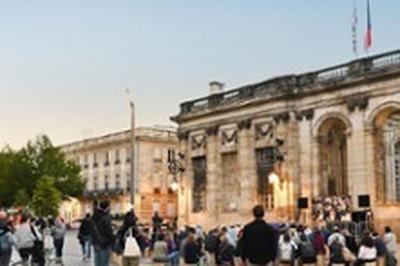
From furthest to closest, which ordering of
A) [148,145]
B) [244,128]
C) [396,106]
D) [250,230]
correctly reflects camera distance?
[148,145], [244,128], [396,106], [250,230]

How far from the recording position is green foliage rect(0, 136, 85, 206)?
72.0m

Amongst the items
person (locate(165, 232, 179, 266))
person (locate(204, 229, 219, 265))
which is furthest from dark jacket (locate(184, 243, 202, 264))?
person (locate(204, 229, 219, 265))

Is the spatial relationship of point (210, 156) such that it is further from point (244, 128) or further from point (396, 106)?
point (396, 106)

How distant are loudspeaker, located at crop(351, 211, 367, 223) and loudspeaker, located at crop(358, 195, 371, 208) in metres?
0.45

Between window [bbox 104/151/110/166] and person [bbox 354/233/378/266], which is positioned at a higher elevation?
window [bbox 104/151/110/166]

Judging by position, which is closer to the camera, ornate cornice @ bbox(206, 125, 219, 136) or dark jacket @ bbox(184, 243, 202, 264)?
dark jacket @ bbox(184, 243, 202, 264)

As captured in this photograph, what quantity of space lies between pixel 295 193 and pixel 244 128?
5034 millimetres

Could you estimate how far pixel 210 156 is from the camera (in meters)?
43.7

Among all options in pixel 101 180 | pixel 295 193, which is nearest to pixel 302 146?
pixel 295 193

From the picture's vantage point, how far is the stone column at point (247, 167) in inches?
1598

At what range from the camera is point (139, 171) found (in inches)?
2938

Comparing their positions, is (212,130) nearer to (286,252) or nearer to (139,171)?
(286,252)

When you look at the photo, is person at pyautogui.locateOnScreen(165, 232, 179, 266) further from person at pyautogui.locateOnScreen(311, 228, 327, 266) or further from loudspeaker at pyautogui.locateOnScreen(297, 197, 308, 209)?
loudspeaker at pyautogui.locateOnScreen(297, 197, 308, 209)

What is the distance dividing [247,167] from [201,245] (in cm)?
1823
